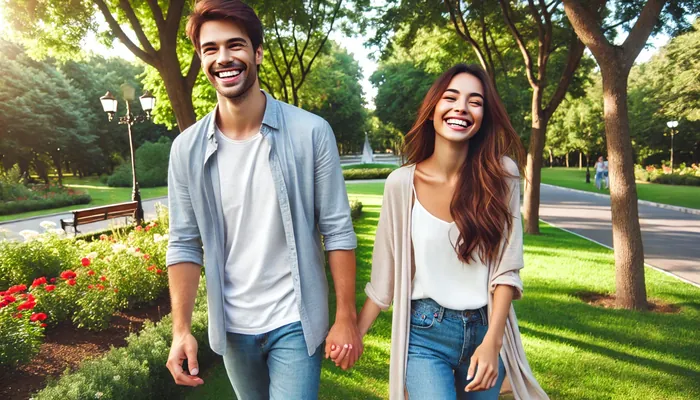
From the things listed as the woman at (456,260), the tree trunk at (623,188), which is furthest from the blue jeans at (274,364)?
the tree trunk at (623,188)

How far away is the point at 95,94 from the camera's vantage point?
49219 millimetres

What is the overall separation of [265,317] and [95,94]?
54.6m

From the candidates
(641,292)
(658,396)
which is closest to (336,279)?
(658,396)

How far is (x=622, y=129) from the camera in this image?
619 centimetres

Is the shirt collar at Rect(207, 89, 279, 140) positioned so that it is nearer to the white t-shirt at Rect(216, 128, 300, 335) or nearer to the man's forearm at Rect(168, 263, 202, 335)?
the white t-shirt at Rect(216, 128, 300, 335)

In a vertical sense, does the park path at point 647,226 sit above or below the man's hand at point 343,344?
below

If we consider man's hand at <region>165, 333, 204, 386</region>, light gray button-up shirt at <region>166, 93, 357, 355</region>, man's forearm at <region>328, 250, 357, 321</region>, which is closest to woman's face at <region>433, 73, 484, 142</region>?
light gray button-up shirt at <region>166, 93, 357, 355</region>

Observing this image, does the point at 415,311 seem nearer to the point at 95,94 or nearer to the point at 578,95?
the point at 578,95

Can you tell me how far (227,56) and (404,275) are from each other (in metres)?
1.26

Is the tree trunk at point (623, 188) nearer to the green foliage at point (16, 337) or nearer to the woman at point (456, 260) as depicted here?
the woman at point (456, 260)

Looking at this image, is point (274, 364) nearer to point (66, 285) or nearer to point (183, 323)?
point (183, 323)

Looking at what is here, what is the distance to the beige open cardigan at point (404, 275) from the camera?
2.24m

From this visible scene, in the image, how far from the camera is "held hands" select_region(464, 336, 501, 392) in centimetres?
209

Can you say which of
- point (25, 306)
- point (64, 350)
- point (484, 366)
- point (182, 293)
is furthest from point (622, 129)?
point (64, 350)
